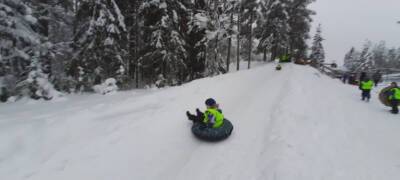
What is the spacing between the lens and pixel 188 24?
19844mm

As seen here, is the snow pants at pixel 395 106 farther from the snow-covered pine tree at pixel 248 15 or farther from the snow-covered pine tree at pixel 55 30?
the snow-covered pine tree at pixel 248 15

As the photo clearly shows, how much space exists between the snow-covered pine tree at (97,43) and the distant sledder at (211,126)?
32.9ft

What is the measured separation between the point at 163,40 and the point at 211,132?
12.5 meters

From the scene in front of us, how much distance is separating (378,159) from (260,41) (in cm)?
3225

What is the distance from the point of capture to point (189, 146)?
22.5 feet

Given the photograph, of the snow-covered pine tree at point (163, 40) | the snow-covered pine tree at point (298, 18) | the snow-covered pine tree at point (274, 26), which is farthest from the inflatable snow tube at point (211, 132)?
the snow-covered pine tree at point (298, 18)

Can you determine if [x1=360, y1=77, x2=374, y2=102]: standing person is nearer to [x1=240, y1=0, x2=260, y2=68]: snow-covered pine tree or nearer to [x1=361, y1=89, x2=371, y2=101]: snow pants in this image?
[x1=361, y1=89, x2=371, y2=101]: snow pants

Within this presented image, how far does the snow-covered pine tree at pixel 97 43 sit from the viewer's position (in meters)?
14.8

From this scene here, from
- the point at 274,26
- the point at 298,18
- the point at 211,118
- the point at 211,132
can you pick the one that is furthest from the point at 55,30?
the point at 298,18

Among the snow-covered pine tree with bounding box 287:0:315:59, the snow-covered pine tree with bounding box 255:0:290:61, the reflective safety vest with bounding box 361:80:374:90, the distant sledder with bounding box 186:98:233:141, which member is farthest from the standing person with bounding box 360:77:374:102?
the snow-covered pine tree with bounding box 287:0:315:59

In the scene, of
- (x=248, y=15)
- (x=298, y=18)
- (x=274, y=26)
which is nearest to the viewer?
(x=248, y=15)

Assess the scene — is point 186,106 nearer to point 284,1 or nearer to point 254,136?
point 254,136

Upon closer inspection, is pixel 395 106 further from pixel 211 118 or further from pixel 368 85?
pixel 211 118

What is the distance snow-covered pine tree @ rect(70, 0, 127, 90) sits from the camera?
14.8 m
